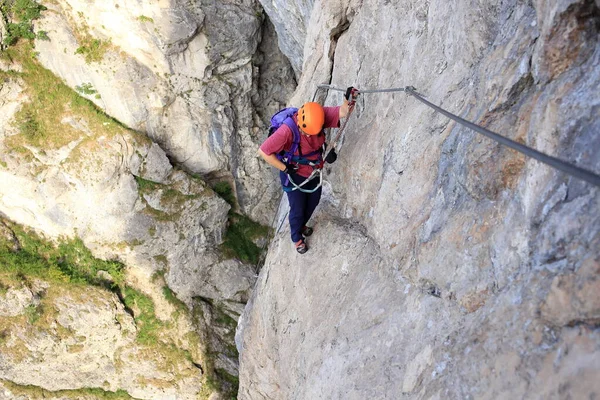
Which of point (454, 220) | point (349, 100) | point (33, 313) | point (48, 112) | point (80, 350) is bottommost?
point (80, 350)

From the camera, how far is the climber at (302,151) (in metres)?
6.33

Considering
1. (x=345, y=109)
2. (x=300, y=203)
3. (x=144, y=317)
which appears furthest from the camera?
(x=144, y=317)

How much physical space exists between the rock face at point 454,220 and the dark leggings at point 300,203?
343 millimetres

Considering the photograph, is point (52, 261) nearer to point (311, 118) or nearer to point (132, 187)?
point (132, 187)

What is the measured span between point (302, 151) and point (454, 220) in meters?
3.00

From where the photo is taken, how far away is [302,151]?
693 centimetres

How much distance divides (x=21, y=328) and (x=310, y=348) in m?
14.1

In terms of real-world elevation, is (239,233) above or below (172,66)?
below

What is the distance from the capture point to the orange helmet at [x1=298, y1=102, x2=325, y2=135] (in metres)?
6.23

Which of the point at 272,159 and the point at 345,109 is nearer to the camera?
the point at 272,159

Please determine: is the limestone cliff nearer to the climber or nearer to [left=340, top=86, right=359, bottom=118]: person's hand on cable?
the climber

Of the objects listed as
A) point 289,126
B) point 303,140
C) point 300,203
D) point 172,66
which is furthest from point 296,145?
point 172,66

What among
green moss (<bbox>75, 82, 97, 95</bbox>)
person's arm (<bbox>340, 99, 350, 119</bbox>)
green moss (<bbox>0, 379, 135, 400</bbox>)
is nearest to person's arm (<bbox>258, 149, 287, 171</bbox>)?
person's arm (<bbox>340, 99, 350, 119</bbox>)

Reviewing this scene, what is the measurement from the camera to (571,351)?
2.80 metres
